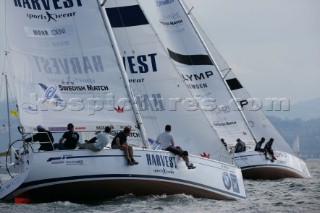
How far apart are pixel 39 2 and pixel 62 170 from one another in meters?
4.95

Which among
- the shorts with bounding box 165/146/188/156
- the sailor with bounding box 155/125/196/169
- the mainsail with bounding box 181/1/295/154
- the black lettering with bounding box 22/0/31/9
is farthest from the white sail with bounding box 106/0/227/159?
the mainsail with bounding box 181/1/295/154

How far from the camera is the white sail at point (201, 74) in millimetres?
37125

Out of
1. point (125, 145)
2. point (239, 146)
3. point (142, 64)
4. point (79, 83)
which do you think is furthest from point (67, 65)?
point (239, 146)

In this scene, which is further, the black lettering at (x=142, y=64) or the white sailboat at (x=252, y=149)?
the white sailboat at (x=252, y=149)

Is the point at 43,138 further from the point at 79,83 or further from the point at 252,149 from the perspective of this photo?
the point at 252,149

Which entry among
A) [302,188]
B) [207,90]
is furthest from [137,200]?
[207,90]

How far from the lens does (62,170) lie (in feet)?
64.0

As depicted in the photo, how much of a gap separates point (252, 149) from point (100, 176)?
20020 mm

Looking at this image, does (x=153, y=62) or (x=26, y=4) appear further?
(x=153, y=62)

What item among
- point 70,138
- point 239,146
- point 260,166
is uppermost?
point 70,138

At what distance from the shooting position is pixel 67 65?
2152 cm

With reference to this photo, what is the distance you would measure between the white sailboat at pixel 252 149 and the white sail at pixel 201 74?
0.25 metres

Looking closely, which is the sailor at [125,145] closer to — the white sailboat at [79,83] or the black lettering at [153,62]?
the white sailboat at [79,83]

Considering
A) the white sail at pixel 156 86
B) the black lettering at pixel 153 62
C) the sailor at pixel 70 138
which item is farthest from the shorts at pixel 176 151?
the black lettering at pixel 153 62
